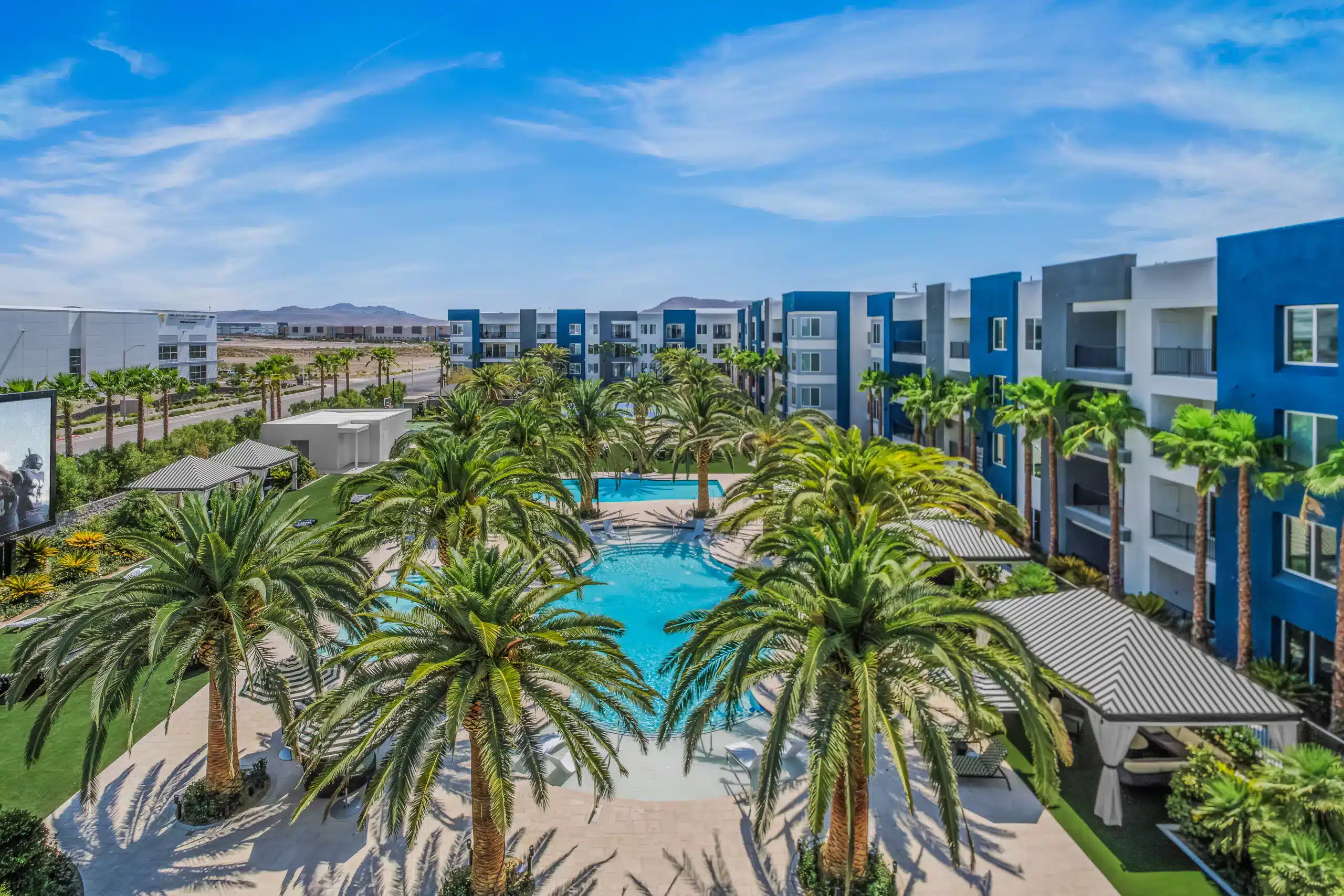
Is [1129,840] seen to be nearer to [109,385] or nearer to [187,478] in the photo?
[187,478]

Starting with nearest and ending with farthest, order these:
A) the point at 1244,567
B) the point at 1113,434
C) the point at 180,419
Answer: the point at 1244,567 → the point at 1113,434 → the point at 180,419

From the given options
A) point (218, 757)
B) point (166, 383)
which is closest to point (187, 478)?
point (166, 383)

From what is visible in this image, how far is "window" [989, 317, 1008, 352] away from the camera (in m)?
32.7

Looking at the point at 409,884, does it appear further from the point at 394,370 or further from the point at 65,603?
the point at 394,370

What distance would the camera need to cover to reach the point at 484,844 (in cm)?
1132

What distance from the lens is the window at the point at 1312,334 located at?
656 inches

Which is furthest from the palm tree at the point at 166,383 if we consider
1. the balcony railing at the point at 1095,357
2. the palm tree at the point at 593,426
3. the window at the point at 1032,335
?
the balcony railing at the point at 1095,357

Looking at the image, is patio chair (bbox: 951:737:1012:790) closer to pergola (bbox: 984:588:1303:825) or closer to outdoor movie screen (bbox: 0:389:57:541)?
pergola (bbox: 984:588:1303:825)

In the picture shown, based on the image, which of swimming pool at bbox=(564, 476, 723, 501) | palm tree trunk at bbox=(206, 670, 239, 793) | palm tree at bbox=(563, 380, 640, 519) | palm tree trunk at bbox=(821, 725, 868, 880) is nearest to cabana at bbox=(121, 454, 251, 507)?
palm tree at bbox=(563, 380, 640, 519)

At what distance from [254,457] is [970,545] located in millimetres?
30391

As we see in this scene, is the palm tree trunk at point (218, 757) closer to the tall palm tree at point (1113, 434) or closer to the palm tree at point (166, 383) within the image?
the tall palm tree at point (1113, 434)

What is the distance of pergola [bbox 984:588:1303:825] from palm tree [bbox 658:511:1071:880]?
2402mm

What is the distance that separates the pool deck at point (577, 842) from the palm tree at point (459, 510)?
4.68m

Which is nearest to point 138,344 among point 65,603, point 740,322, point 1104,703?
point 740,322
